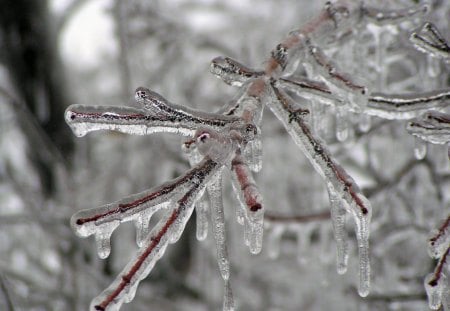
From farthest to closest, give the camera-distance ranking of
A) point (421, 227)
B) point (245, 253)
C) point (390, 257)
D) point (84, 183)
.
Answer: point (245, 253) < point (84, 183) < point (390, 257) < point (421, 227)

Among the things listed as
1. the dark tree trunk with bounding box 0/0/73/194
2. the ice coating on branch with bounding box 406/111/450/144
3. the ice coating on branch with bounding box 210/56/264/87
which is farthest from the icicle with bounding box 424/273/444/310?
the dark tree trunk with bounding box 0/0/73/194

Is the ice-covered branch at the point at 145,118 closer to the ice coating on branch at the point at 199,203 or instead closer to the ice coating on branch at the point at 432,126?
the ice coating on branch at the point at 199,203

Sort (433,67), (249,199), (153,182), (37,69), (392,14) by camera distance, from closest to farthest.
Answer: (249,199), (392,14), (433,67), (153,182), (37,69)

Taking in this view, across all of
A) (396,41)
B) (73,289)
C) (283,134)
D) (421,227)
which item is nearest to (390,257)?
(421,227)

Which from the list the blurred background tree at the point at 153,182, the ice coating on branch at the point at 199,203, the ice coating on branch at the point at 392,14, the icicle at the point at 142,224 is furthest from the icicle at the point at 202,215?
the blurred background tree at the point at 153,182

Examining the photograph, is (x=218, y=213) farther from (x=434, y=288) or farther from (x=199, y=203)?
(x=434, y=288)

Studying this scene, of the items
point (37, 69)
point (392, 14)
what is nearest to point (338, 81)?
point (392, 14)

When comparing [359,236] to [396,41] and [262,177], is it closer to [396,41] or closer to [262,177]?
[396,41]

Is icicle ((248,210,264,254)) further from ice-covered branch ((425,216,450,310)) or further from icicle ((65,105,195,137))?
ice-covered branch ((425,216,450,310))
